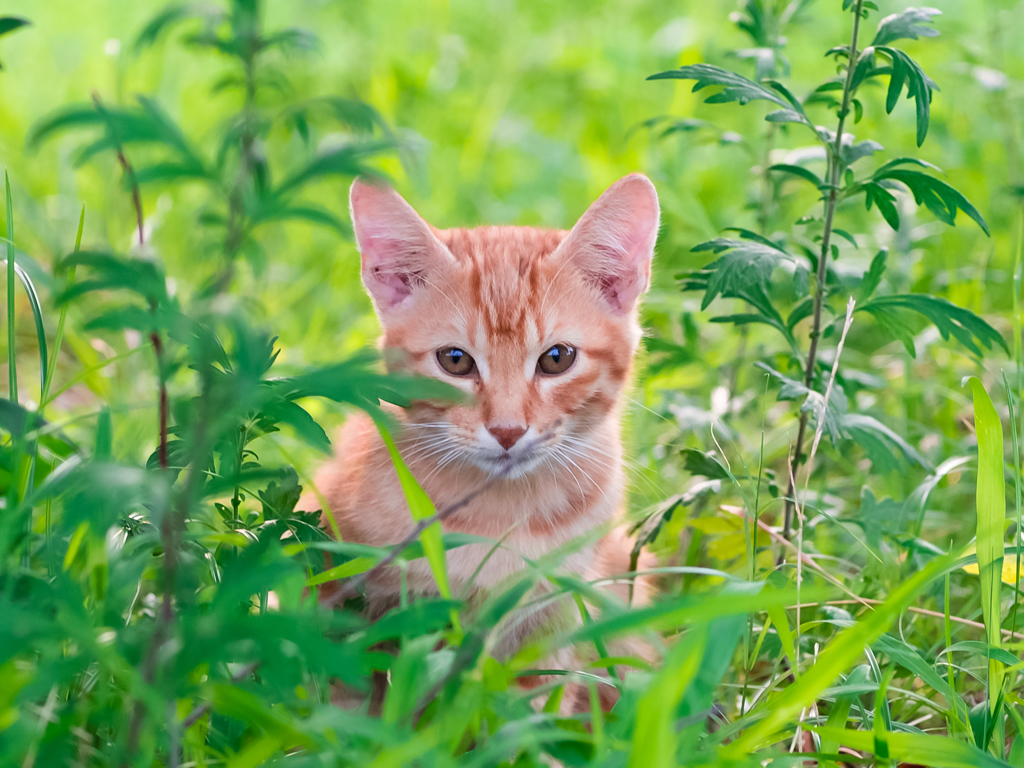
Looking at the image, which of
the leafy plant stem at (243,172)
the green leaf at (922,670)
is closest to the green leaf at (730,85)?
the leafy plant stem at (243,172)

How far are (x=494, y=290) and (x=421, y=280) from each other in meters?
0.20

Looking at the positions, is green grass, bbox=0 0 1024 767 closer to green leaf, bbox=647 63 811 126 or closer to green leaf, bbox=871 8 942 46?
green leaf, bbox=871 8 942 46

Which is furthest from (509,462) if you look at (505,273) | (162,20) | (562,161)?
(562,161)

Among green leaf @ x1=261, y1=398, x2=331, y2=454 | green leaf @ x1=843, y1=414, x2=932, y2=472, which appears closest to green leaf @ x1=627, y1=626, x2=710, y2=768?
green leaf @ x1=261, y1=398, x2=331, y2=454

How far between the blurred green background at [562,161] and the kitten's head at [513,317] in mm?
188

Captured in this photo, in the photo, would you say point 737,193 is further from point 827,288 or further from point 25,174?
point 25,174

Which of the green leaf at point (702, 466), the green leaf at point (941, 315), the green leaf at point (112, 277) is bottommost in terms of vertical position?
the green leaf at point (702, 466)

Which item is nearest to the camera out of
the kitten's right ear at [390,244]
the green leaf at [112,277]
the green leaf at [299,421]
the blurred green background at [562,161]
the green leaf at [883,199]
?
the green leaf at [112,277]

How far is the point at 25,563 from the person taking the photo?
1344mm

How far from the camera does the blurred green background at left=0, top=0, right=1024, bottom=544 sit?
248 centimetres

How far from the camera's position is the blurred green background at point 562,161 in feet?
8.13

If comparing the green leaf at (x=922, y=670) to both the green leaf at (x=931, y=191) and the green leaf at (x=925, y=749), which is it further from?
the green leaf at (x=931, y=191)

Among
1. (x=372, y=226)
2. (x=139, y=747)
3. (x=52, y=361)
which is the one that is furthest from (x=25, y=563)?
(x=372, y=226)

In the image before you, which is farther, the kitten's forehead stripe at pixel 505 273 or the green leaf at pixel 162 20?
the kitten's forehead stripe at pixel 505 273
